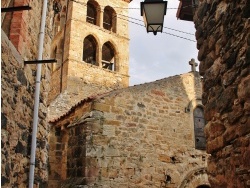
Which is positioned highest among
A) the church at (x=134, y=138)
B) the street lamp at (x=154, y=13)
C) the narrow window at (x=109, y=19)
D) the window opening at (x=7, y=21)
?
the narrow window at (x=109, y=19)

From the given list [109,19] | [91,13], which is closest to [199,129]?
[109,19]

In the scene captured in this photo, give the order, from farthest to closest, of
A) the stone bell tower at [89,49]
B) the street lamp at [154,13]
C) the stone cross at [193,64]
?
the stone bell tower at [89,49] → the stone cross at [193,64] → the street lamp at [154,13]

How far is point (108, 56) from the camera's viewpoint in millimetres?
21875

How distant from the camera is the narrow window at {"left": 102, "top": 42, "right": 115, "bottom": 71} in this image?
2056 cm

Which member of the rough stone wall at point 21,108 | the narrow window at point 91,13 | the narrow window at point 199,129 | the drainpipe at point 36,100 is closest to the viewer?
the rough stone wall at point 21,108

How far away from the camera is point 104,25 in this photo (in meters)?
22.2

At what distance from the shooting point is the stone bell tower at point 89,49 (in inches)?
715

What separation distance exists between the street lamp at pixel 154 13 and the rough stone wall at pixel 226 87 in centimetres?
63

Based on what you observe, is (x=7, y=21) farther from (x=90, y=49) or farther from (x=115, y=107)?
(x=90, y=49)

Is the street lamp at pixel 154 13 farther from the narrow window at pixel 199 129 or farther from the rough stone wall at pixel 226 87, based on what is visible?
the narrow window at pixel 199 129

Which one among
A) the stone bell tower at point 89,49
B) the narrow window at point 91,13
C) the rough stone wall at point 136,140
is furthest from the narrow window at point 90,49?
the rough stone wall at point 136,140

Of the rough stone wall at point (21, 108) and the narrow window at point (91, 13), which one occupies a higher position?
the narrow window at point (91, 13)

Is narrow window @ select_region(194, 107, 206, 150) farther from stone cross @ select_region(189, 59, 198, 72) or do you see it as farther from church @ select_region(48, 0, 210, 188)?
stone cross @ select_region(189, 59, 198, 72)

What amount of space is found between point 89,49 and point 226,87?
1869cm
